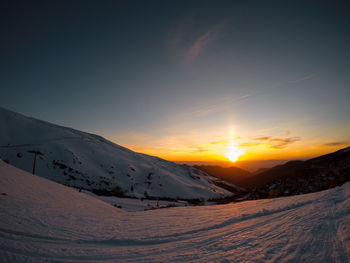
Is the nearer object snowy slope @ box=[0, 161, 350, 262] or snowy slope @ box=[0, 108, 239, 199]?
snowy slope @ box=[0, 161, 350, 262]

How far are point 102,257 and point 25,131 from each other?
208ft

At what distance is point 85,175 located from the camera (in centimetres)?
3503

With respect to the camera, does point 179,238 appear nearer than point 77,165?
Yes

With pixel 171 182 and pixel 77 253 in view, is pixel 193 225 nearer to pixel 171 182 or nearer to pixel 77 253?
pixel 77 253

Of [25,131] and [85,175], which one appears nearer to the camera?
[85,175]

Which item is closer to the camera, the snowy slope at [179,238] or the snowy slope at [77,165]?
the snowy slope at [179,238]

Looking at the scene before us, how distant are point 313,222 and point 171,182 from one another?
145 ft

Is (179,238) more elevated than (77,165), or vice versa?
(179,238)

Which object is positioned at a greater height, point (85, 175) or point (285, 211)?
point (285, 211)

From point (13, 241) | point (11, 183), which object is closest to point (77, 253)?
point (13, 241)

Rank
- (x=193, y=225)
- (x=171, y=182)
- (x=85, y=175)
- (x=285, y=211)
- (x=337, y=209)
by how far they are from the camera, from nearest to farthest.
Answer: (x=337, y=209), (x=193, y=225), (x=285, y=211), (x=85, y=175), (x=171, y=182)

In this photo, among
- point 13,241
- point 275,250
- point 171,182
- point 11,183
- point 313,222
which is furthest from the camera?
point 171,182

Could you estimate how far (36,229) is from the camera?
3.68m

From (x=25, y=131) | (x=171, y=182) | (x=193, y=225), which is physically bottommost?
(x=171, y=182)
